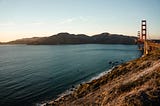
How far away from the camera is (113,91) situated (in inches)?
1033

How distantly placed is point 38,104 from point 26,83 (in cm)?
1640

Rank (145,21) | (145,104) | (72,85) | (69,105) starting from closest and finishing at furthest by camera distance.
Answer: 1. (145,104)
2. (69,105)
3. (72,85)
4. (145,21)

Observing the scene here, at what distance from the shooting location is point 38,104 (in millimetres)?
34812

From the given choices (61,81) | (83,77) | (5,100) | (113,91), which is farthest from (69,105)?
(83,77)

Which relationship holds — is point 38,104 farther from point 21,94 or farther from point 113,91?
point 113,91

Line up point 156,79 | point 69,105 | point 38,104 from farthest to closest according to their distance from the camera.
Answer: point 38,104, point 69,105, point 156,79

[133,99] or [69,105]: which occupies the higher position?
[133,99]

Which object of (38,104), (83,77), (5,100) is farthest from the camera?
(83,77)

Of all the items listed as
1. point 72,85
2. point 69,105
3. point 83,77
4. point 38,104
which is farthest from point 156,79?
point 83,77

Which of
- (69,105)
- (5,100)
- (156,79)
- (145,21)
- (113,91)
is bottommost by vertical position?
(5,100)

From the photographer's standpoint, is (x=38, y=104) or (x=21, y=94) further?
(x=21, y=94)

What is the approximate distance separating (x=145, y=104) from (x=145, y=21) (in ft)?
210

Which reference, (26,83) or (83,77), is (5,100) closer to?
(26,83)

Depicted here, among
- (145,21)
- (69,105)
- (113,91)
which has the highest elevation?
(145,21)
